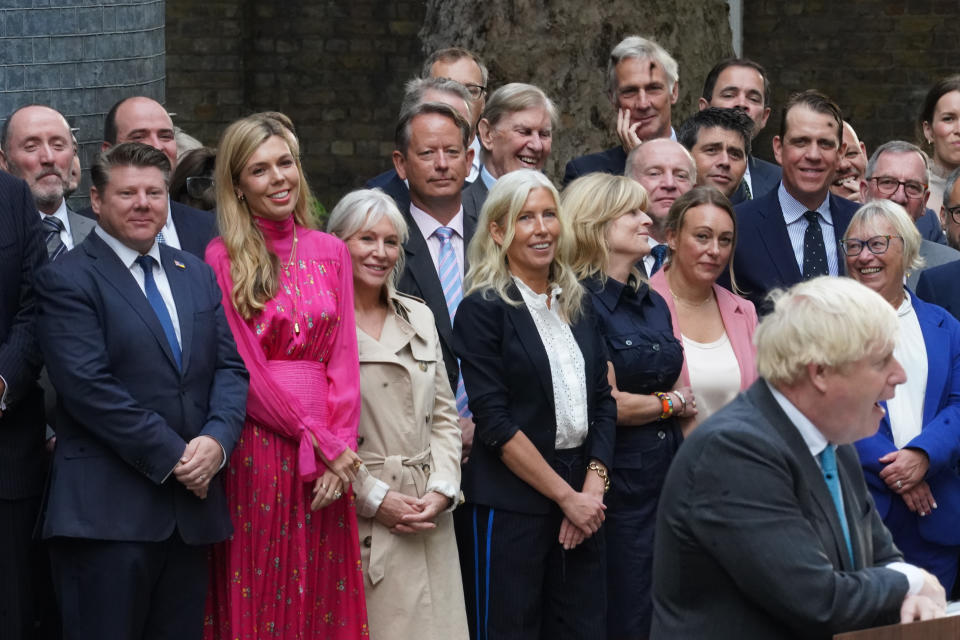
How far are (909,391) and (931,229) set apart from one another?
1527mm

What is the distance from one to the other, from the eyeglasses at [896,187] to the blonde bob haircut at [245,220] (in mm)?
2477

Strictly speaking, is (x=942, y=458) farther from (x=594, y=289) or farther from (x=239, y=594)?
(x=239, y=594)

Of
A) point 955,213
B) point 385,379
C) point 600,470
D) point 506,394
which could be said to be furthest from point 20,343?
point 955,213

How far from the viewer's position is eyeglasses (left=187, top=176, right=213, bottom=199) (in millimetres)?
5039

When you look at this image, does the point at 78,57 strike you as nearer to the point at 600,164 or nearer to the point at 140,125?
the point at 140,125

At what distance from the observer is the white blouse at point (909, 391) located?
4.59 metres

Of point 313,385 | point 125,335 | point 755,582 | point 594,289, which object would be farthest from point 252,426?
point 755,582

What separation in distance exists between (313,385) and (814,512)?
5.89 feet

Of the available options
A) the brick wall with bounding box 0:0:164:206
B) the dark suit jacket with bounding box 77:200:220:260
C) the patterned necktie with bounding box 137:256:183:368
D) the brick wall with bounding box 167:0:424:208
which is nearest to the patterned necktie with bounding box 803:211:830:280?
the dark suit jacket with bounding box 77:200:220:260

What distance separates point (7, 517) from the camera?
163 inches

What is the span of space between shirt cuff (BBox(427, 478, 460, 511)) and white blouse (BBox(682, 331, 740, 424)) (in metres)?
0.85

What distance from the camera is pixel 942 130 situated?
636 cm

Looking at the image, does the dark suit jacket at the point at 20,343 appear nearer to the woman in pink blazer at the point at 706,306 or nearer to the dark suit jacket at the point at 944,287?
the woman in pink blazer at the point at 706,306

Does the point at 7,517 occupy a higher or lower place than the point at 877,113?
lower
